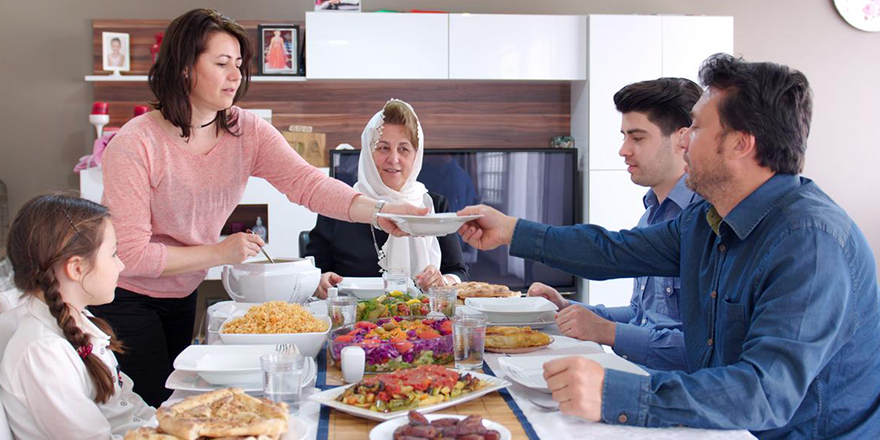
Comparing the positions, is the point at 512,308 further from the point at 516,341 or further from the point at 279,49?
the point at 279,49

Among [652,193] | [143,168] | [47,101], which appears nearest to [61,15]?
[47,101]

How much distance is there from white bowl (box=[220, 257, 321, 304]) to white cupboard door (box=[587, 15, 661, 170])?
2.95 metres

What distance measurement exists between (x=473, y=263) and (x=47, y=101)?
268 centimetres

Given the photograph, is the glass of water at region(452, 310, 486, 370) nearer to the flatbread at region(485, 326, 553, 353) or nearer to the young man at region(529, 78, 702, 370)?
the flatbread at region(485, 326, 553, 353)

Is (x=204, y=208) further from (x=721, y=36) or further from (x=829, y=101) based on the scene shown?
(x=829, y=101)

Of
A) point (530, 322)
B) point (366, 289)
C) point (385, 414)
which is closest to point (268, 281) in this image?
point (366, 289)

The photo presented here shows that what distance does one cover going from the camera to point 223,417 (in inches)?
47.8

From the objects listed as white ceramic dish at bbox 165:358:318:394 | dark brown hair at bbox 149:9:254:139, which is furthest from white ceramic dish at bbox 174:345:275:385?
dark brown hair at bbox 149:9:254:139

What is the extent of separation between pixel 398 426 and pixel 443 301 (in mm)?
790

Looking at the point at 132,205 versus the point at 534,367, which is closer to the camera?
the point at 534,367

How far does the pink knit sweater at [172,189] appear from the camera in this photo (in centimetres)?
212

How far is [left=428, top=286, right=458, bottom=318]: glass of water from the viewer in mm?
2045

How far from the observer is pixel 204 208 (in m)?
2.32

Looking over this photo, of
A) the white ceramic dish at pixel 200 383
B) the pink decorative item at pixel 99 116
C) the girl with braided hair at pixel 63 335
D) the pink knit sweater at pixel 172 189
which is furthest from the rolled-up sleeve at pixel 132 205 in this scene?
the pink decorative item at pixel 99 116
